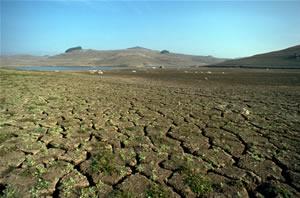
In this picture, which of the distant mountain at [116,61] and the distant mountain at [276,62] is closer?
the distant mountain at [276,62]

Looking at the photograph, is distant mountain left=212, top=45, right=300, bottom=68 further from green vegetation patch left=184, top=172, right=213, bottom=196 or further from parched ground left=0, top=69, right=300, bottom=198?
green vegetation patch left=184, top=172, right=213, bottom=196

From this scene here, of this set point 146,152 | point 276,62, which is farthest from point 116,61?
point 146,152

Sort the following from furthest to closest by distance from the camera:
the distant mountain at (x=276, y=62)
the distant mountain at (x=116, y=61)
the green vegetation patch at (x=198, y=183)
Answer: the distant mountain at (x=116, y=61), the distant mountain at (x=276, y=62), the green vegetation patch at (x=198, y=183)

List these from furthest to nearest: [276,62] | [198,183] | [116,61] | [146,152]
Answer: [116,61] → [276,62] → [146,152] → [198,183]

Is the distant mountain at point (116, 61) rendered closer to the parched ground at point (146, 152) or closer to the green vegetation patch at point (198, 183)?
the parched ground at point (146, 152)

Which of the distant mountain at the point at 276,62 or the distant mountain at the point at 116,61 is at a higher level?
the distant mountain at the point at 276,62

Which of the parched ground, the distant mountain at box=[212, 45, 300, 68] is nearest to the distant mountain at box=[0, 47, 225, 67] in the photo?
the distant mountain at box=[212, 45, 300, 68]

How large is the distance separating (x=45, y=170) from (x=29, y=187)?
47 cm

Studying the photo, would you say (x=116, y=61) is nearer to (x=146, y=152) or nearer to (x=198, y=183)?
(x=146, y=152)

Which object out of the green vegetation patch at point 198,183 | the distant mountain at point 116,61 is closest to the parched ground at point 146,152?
the green vegetation patch at point 198,183

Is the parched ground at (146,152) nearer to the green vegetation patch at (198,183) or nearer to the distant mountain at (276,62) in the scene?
the green vegetation patch at (198,183)

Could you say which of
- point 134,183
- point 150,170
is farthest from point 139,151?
point 134,183

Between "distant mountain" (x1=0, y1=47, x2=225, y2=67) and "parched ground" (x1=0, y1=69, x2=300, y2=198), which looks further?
"distant mountain" (x1=0, y1=47, x2=225, y2=67)

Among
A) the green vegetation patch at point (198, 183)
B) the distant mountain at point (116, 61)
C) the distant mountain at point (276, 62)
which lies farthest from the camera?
the distant mountain at point (116, 61)
